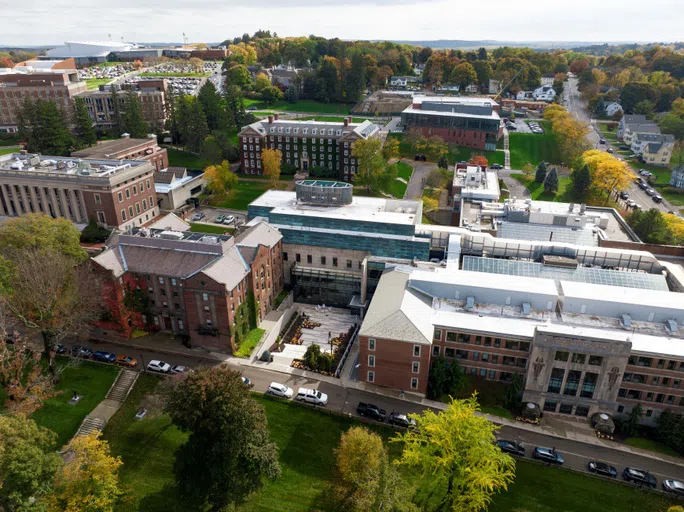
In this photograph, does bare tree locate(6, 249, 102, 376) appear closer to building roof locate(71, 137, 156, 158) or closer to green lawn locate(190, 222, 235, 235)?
green lawn locate(190, 222, 235, 235)

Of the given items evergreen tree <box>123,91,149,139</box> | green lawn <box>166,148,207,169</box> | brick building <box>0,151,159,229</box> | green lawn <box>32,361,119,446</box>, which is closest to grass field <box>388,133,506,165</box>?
green lawn <box>166,148,207,169</box>

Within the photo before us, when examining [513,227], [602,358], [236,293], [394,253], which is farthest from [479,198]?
[236,293]

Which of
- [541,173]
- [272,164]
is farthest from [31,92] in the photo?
[541,173]

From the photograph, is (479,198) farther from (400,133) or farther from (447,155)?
(400,133)

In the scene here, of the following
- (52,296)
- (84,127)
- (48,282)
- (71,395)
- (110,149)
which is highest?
(84,127)

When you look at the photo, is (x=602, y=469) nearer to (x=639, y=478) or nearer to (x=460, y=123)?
(x=639, y=478)

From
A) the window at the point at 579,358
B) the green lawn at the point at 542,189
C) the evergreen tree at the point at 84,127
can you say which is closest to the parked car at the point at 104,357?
the window at the point at 579,358
